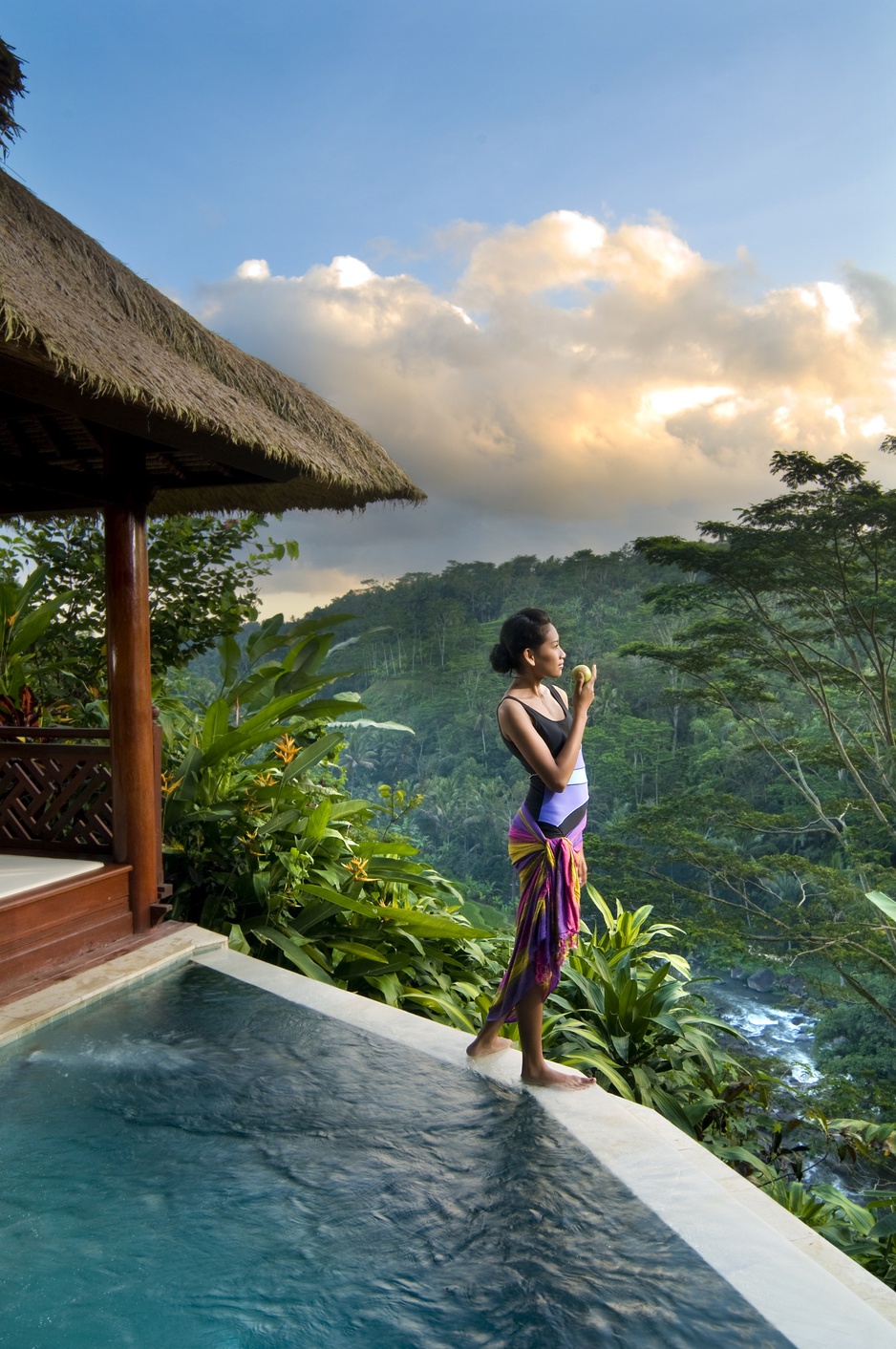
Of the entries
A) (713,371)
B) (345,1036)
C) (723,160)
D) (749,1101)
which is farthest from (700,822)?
(345,1036)

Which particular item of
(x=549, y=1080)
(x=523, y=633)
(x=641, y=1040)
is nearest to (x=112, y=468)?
(x=523, y=633)

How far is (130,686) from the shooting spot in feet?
11.1

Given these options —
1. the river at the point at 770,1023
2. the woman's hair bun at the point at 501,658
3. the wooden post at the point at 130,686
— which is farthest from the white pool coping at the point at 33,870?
the river at the point at 770,1023

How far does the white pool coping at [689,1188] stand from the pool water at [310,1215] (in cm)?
5

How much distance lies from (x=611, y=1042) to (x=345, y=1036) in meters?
1.00

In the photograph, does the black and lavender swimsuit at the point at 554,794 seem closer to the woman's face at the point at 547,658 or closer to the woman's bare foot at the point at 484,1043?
the woman's face at the point at 547,658

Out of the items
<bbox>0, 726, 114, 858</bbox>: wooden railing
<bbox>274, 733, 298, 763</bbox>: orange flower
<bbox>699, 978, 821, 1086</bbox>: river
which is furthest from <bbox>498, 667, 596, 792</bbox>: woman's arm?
<bbox>699, 978, 821, 1086</bbox>: river

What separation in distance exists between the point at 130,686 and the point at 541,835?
5.74ft

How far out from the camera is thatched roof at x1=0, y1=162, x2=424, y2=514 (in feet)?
8.48

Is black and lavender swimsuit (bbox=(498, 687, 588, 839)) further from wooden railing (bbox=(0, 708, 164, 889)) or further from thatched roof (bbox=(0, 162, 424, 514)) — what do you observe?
wooden railing (bbox=(0, 708, 164, 889))

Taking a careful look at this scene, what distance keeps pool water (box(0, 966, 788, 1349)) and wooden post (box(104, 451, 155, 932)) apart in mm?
934

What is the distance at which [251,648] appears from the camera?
495cm

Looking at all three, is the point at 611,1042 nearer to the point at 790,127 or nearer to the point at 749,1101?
the point at 749,1101

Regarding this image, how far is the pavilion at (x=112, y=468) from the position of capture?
2824 millimetres
